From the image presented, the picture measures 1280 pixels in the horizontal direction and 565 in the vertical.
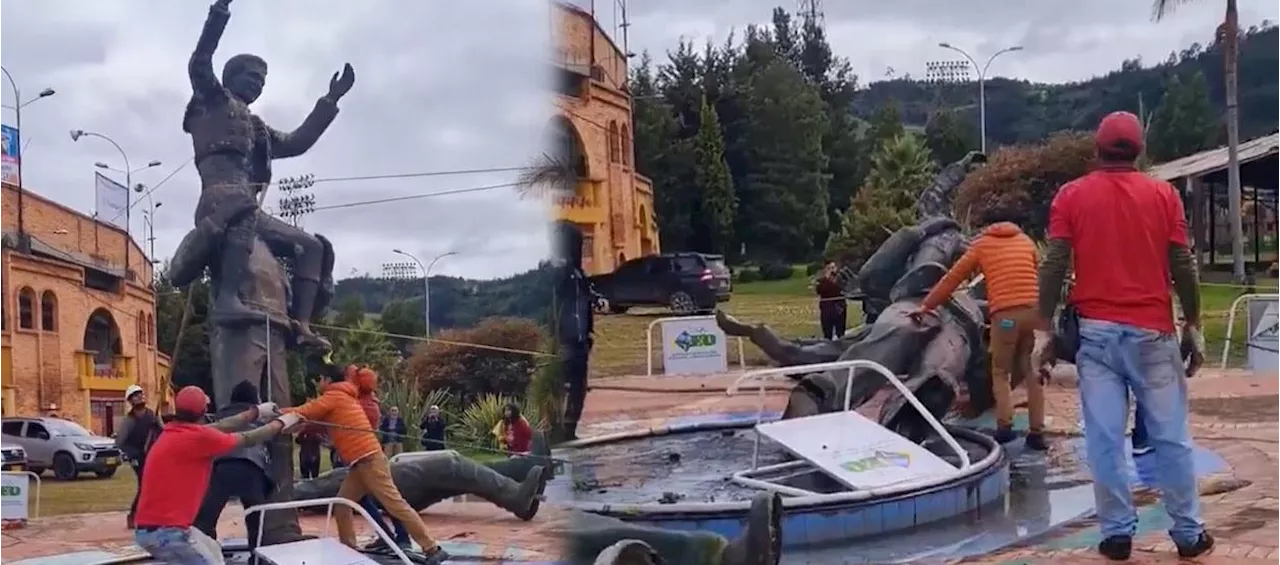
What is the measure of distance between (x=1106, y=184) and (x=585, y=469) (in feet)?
4.94

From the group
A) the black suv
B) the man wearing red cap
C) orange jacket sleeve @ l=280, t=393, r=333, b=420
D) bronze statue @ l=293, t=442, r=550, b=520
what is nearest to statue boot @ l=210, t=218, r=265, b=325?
A: orange jacket sleeve @ l=280, t=393, r=333, b=420

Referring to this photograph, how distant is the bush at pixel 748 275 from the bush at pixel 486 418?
1.52 metres

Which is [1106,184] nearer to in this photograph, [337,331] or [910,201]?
[337,331]

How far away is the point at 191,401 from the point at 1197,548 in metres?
2.58

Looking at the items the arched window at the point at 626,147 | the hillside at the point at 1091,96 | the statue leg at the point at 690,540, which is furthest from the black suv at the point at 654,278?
the hillside at the point at 1091,96

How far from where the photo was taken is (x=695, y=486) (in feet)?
14.9

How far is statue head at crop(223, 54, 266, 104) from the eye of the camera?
3.58 metres

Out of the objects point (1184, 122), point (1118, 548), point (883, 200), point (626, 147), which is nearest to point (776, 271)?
point (1118, 548)

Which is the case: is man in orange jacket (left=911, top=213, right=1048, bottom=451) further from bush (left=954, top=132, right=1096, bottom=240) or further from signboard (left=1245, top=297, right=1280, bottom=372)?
bush (left=954, top=132, right=1096, bottom=240)

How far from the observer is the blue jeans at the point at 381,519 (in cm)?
347

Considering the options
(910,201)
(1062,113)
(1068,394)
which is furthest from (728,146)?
(1062,113)

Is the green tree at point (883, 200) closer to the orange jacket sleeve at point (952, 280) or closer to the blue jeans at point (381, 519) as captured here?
the orange jacket sleeve at point (952, 280)

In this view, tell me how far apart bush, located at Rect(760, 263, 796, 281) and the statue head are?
184 cm

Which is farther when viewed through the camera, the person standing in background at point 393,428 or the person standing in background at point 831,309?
the person standing in background at point 831,309
